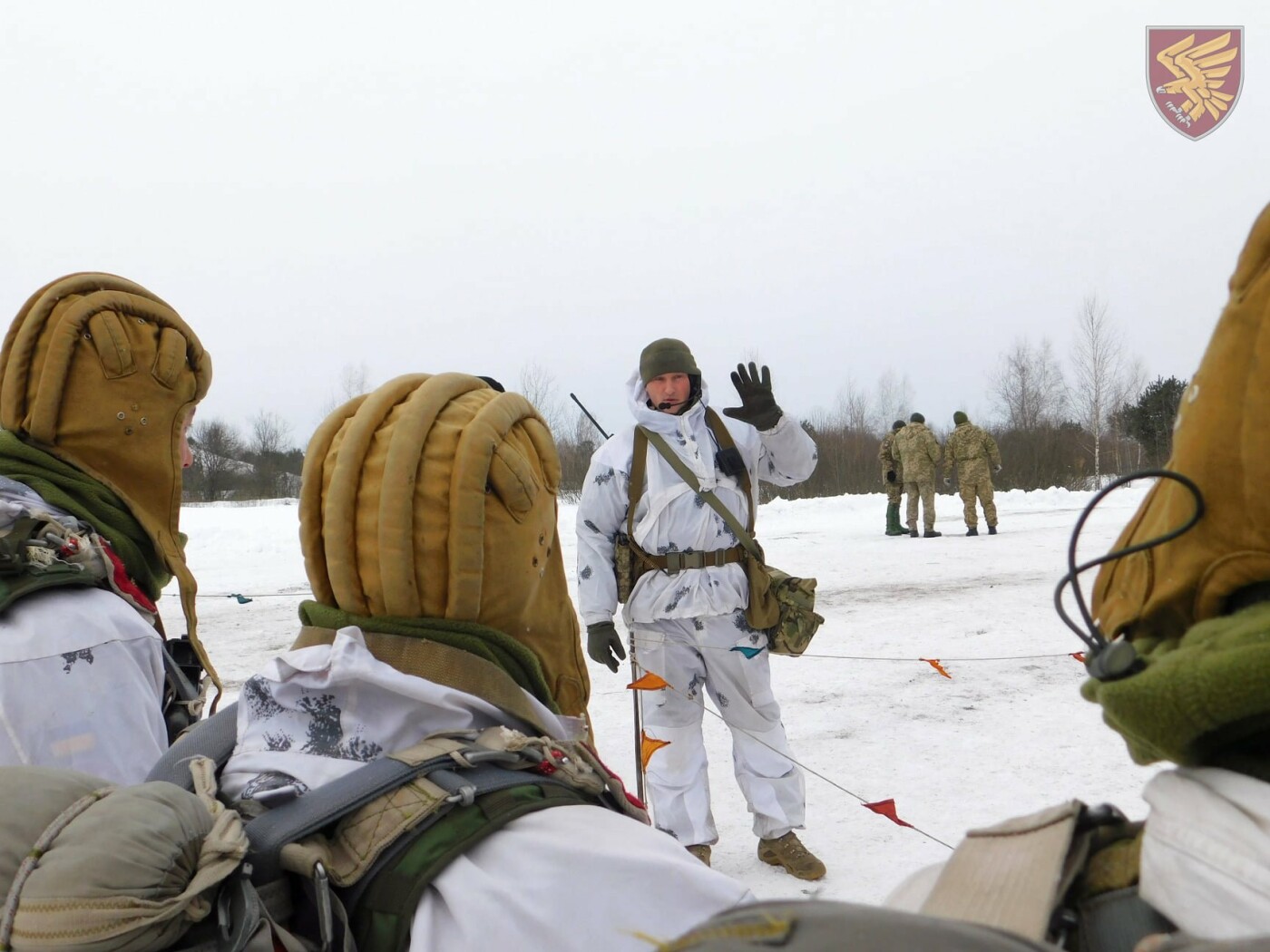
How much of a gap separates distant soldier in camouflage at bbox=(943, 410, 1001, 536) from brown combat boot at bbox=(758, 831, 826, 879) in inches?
430

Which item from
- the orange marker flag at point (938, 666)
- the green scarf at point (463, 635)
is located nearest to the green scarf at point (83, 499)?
the green scarf at point (463, 635)

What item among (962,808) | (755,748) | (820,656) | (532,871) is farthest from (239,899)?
(820,656)

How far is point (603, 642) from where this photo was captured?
397cm

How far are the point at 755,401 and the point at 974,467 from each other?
35.0 ft

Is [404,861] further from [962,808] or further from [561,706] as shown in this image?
[962,808]

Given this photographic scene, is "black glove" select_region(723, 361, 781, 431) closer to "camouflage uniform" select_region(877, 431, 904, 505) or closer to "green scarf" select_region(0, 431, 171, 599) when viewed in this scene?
"green scarf" select_region(0, 431, 171, 599)

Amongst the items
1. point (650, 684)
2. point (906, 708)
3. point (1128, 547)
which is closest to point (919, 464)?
point (906, 708)

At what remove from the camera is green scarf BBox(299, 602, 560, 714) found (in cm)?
143

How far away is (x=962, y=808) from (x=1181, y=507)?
3.47 m

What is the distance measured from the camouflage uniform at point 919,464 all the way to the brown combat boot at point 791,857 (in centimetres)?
1057

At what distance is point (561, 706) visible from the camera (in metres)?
1.75

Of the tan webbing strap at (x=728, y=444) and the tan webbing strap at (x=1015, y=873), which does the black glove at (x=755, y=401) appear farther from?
the tan webbing strap at (x=1015, y=873)

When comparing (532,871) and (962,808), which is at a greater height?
(532,871)

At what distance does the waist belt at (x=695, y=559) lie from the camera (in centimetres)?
382
